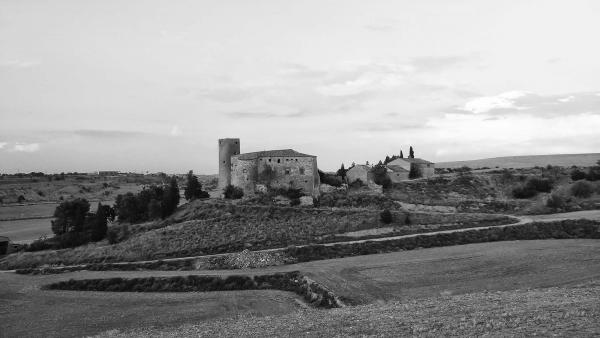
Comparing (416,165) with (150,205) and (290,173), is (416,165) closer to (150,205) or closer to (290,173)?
(290,173)

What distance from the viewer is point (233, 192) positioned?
5731 cm

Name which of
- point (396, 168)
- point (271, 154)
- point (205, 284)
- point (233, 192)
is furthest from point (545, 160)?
point (205, 284)

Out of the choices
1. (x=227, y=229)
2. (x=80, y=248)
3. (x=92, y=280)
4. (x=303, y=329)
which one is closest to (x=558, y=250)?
(x=303, y=329)

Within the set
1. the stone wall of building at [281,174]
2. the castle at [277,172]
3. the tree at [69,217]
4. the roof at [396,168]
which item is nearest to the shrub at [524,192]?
the roof at [396,168]

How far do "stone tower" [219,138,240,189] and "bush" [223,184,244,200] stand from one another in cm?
348

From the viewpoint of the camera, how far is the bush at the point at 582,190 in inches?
2520

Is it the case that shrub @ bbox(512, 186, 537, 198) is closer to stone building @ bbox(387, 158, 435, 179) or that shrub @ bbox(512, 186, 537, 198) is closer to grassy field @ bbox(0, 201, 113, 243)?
stone building @ bbox(387, 158, 435, 179)

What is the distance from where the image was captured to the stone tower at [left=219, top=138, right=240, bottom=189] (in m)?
61.5

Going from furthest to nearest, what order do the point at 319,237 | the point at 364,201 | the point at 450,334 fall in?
the point at 364,201 < the point at 319,237 < the point at 450,334

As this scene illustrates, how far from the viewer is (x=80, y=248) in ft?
166

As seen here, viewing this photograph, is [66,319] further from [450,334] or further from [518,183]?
[518,183]

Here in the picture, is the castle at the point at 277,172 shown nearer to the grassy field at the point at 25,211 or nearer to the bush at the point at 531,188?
the bush at the point at 531,188

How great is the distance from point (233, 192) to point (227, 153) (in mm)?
6354

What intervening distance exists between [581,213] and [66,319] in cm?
4526
